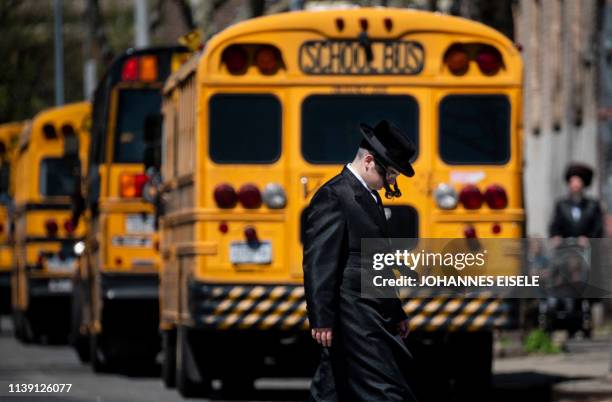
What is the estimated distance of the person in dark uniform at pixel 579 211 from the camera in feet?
71.2

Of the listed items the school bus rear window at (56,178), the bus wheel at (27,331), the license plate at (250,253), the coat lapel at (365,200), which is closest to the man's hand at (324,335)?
the coat lapel at (365,200)

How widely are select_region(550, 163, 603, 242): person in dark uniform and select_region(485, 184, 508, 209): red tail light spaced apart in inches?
206

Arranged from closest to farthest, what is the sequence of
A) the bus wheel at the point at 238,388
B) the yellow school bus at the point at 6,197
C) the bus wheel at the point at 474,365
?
the bus wheel at the point at 474,365
the bus wheel at the point at 238,388
the yellow school bus at the point at 6,197

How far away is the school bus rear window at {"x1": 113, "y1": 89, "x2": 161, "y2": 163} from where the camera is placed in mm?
20844

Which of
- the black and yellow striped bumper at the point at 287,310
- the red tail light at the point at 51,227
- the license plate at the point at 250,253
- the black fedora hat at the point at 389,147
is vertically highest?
the black fedora hat at the point at 389,147

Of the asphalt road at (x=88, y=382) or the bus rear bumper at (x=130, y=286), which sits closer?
the asphalt road at (x=88, y=382)

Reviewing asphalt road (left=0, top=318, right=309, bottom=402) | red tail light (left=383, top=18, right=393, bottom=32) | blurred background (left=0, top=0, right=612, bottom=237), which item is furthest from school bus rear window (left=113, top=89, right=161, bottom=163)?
red tail light (left=383, top=18, right=393, bottom=32)

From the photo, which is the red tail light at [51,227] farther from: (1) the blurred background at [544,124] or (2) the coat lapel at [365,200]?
(2) the coat lapel at [365,200]

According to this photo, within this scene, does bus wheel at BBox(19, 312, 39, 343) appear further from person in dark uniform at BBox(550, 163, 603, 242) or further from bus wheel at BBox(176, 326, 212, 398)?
bus wheel at BBox(176, 326, 212, 398)

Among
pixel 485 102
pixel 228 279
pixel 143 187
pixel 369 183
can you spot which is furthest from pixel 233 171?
pixel 369 183

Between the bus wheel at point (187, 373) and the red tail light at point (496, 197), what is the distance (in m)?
2.52

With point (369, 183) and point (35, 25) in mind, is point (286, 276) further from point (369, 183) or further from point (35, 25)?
point (35, 25)

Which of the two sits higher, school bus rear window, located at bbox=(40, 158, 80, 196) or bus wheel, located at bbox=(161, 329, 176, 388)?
school bus rear window, located at bbox=(40, 158, 80, 196)

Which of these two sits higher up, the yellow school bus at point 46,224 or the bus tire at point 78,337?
the yellow school bus at point 46,224
